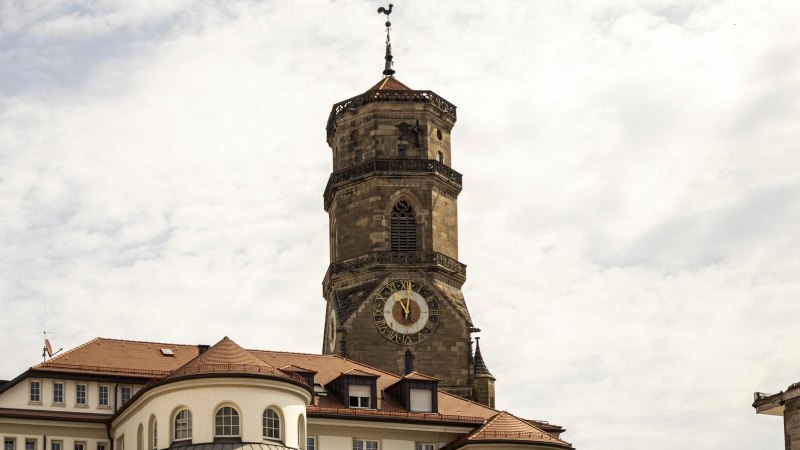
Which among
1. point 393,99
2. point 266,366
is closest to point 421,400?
point 266,366

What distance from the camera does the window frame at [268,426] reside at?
293 feet

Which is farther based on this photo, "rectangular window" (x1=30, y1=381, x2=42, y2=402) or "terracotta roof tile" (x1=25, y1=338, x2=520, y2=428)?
"terracotta roof tile" (x1=25, y1=338, x2=520, y2=428)

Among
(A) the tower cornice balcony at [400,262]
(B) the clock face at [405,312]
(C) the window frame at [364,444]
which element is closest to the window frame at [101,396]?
(C) the window frame at [364,444]

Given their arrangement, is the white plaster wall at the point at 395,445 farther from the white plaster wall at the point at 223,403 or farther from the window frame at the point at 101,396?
the window frame at the point at 101,396

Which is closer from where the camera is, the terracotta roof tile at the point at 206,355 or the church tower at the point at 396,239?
the terracotta roof tile at the point at 206,355

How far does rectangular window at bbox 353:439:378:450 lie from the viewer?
9738 centimetres

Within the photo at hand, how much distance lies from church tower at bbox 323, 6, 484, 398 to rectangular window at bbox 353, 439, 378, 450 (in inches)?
714

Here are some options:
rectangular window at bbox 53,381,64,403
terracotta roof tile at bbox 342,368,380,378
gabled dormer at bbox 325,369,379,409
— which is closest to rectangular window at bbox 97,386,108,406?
rectangular window at bbox 53,381,64,403

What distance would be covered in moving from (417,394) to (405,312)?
18.6 meters

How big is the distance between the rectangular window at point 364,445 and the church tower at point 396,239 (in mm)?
18127

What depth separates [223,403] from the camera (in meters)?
89.0

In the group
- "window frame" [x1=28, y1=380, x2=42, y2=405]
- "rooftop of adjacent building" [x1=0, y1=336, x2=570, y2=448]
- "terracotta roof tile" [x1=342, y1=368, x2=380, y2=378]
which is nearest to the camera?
"rooftop of adjacent building" [x1=0, y1=336, x2=570, y2=448]

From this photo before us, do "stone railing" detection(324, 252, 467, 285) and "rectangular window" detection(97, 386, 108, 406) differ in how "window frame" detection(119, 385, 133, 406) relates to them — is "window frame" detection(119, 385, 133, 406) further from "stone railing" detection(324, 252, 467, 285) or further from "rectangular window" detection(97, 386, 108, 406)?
A: "stone railing" detection(324, 252, 467, 285)

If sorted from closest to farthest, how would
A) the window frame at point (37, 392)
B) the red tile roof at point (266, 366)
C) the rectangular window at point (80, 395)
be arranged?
the window frame at point (37, 392)
the red tile roof at point (266, 366)
the rectangular window at point (80, 395)
